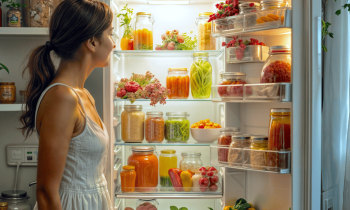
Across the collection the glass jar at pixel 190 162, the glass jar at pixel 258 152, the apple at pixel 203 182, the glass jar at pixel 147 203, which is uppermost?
the glass jar at pixel 258 152

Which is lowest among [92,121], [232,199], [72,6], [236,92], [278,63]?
[232,199]

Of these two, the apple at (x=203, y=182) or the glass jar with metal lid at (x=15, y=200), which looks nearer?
the glass jar with metal lid at (x=15, y=200)

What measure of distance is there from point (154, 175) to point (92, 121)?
104 cm

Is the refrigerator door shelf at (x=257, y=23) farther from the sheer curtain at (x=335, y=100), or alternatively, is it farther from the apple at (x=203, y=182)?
the apple at (x=203, y=182)

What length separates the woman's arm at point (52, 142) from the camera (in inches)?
34.4

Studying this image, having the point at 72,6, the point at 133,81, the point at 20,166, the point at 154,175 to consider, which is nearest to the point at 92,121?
the point at 72,6

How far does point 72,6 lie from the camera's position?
99cm

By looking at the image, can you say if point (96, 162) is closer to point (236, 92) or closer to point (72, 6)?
point (72, 6)

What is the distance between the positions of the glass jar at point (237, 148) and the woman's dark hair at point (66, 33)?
864 mm

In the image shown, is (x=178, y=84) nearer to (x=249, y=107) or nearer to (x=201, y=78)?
(x=201, y=78)

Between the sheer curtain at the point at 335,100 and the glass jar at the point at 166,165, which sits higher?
the sheer curtain at the point at 335,100

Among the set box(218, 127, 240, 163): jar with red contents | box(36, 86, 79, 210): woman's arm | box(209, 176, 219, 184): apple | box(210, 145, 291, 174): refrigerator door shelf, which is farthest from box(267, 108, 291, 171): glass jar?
box(36, 86, 79, 210): woman's arm

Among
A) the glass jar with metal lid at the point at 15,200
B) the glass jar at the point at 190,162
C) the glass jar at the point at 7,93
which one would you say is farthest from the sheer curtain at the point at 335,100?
the glass jar at the point at 7,93

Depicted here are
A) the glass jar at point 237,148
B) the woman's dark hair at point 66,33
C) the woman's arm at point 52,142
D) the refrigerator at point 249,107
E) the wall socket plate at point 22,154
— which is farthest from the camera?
the wall socket plate at point 22,154
